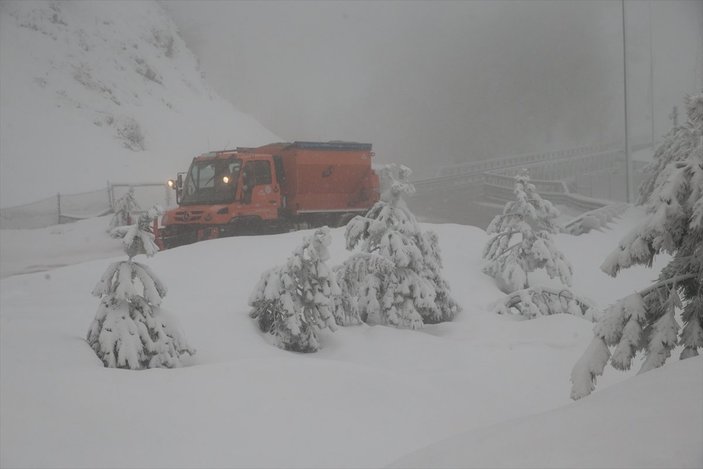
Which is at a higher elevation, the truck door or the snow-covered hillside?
the snow-covered hillside

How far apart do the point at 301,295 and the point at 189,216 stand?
15.8 feet

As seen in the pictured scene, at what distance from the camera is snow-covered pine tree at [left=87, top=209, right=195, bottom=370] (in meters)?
5.82

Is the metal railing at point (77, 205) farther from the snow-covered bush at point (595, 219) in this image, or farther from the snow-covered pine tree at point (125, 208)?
the snow-covered bush at point (595, 219)

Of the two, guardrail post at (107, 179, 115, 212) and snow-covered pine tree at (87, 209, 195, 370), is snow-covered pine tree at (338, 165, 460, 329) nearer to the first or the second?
snow-covered pine tree at (87, 209, 195, 370)

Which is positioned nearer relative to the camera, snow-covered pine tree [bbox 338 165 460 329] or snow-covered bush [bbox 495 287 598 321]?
snow-covered pine tree [bbox 338 165 460 329]

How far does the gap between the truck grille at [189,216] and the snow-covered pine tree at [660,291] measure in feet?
31.1

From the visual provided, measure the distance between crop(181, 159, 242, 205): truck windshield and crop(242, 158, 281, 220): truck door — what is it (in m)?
0.23

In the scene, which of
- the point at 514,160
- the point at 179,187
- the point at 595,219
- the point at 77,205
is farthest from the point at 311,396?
the point at 514,160

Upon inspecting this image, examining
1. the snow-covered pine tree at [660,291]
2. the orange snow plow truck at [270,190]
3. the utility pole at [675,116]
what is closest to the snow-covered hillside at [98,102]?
the orange snow plow truck at [270,190]

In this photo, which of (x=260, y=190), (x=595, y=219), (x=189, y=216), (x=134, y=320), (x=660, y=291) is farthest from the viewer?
(x=595, y=219)

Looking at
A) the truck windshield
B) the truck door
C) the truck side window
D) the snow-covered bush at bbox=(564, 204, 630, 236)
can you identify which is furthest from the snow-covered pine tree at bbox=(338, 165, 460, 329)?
the snow-covered bush at bbox=(564, 204, 630, 236)

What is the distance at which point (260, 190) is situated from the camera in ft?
41.0

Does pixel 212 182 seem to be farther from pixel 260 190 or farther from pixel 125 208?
pixel 125 208

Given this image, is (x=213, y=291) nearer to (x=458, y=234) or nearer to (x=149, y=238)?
(x=149, y=238)
